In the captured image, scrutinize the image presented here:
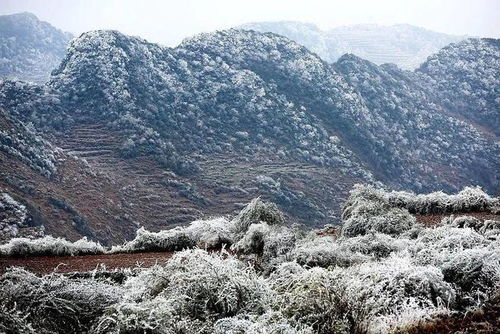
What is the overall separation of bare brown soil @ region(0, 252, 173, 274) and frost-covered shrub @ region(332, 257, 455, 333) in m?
5.92

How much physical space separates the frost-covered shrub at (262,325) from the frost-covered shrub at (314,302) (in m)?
0.18

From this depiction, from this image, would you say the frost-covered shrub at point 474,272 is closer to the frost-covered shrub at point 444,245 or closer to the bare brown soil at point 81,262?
the frost-covered shrub at point 444,245

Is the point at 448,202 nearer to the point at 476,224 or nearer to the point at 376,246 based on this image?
the point at 476,224

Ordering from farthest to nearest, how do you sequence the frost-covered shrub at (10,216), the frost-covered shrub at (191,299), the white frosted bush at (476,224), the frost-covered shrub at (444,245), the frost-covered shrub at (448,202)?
the frost-covered shrub at (10,216) → the frost-covered shrub at (448,202) → the white frosted bush at (476,224) → the frost-covered shrub at (444,245) → the frost-covered shrub at (191,299)

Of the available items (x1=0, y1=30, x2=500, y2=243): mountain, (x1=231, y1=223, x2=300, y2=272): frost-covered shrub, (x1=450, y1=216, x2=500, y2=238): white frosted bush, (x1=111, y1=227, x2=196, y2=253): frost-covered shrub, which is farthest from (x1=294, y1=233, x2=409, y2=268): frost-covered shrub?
(x1=0, y1=30, x2=500, y2=243): mountain

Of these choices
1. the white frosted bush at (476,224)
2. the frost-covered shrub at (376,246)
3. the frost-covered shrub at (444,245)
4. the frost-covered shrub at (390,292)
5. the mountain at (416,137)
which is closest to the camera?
the frost-covered shrub at (390,292)

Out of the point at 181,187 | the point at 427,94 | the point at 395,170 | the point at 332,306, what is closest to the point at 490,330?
the point at 332,306

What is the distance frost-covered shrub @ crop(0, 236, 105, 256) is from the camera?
13.0 m

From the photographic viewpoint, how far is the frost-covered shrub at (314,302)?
6223mm

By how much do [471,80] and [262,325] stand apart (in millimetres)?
124376

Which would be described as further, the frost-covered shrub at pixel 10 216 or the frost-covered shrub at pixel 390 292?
the frost-covered shrub at pixel 10 216

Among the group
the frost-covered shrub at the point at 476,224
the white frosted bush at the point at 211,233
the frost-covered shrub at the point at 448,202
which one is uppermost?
the frost-covered shrub at the point at 476,224

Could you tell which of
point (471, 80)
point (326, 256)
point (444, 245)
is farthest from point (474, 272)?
point (471, 80)

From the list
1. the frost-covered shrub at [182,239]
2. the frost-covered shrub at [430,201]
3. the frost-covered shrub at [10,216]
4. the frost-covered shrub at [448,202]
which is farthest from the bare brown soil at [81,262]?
the frost-covered shrub at [10,216]
